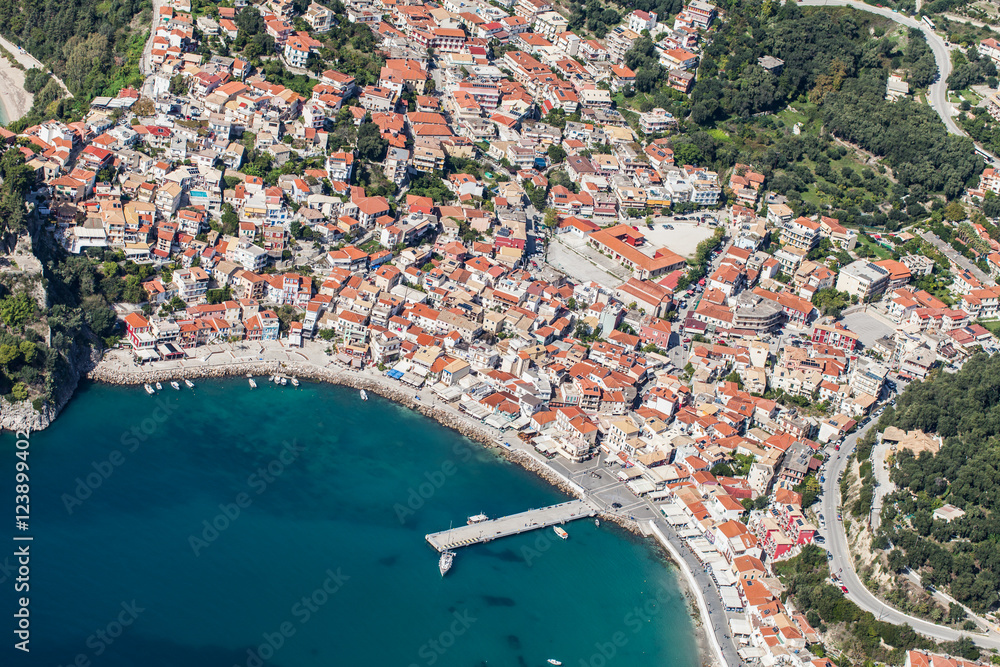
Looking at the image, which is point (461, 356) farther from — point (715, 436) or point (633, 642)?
point (633, 642)

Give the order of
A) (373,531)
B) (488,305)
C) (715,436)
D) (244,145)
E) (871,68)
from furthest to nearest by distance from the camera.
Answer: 1. (871,68)
2. (244,145)
3. (488,305)
4. (715,436)
5. (373,531)

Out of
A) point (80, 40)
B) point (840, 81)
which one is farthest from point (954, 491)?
point (80, 40)

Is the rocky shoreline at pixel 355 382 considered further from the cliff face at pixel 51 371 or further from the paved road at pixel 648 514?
the cliff face at pixel 51 371

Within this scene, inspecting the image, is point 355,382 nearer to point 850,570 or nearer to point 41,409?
point 41,409

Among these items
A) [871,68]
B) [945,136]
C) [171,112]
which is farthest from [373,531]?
[871,68]

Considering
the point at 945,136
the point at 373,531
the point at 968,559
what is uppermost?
the point at 945,136

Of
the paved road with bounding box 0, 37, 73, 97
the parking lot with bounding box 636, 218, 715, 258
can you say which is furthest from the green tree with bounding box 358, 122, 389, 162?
the paved road with bounding box 0, 37, 73, 97

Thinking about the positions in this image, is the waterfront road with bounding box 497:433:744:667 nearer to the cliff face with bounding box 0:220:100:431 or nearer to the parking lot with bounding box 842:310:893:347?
the parking lot with bounding box 842:310:893:347
